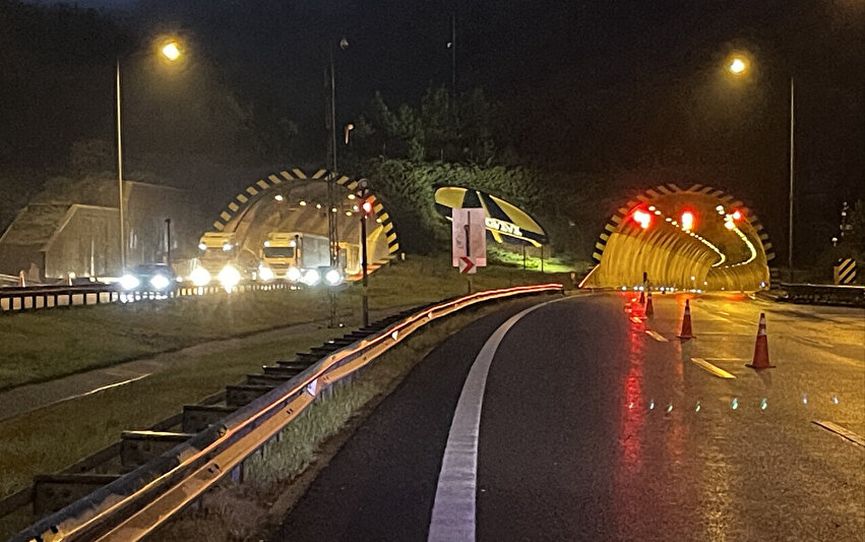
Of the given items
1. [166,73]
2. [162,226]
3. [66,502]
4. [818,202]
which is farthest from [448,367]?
[166,73]

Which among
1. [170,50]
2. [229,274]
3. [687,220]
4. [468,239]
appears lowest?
[229,274]

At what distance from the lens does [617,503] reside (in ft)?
24.6

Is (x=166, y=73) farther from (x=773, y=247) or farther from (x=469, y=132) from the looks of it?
(x=773, y=247)

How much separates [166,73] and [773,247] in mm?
52117

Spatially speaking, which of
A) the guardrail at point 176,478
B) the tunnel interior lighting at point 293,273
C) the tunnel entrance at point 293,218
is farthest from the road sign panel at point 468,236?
the tunnel interior lighting at point 293,273

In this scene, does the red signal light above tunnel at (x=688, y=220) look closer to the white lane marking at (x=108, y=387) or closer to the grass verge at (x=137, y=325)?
the grass verge at (x=137, y=325)

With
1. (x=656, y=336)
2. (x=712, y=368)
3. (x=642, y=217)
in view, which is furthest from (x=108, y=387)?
(x=642, y=217)

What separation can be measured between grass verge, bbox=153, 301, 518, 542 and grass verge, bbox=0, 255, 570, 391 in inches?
347

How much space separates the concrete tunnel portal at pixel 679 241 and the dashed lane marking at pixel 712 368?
4336 centimetres

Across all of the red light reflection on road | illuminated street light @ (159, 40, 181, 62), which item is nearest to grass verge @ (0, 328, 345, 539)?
the red light reflection on road

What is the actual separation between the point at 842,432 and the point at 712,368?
635 centimetres

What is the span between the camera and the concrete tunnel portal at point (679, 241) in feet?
205

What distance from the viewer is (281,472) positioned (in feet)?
27.0

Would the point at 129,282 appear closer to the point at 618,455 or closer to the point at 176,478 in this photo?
the point at 618,455
